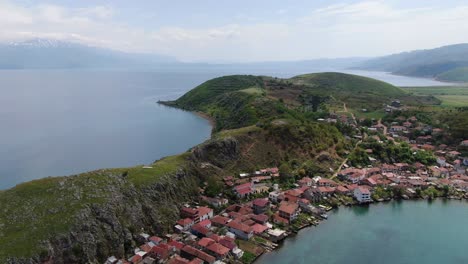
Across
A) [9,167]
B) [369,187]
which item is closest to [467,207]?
[369,187]

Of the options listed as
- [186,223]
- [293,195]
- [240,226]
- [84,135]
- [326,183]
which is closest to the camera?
[240,226]

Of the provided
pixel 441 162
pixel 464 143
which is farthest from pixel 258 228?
pixel 464 143

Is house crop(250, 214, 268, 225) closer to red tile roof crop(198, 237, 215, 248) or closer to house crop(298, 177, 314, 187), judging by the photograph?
red tile roof crop(198, 237, 215, 248)

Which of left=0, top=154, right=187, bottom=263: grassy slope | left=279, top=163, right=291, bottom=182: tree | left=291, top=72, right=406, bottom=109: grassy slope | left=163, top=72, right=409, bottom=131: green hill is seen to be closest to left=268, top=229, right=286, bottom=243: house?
left=279, top=163, right=291, bottom=182: tree

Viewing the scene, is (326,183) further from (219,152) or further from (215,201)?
(215,201)

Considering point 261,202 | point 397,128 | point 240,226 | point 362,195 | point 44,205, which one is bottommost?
point 362,195

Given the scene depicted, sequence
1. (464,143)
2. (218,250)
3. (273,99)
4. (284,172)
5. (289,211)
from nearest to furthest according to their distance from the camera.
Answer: (218,250) < (289,211) < (284,172) < (464,143) < (273,99)

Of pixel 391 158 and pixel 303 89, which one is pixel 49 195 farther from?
pixel 303 89
